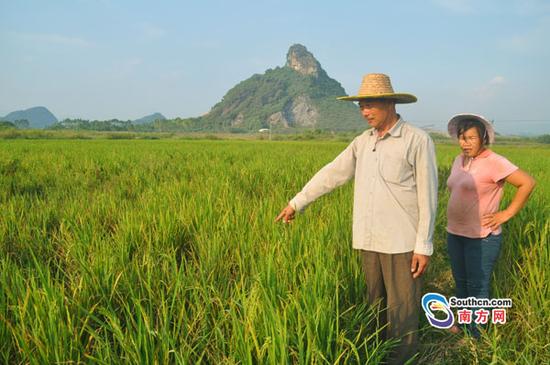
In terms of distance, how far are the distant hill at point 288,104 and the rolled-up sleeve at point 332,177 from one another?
138730 mm

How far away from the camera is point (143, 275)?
217 centimetres

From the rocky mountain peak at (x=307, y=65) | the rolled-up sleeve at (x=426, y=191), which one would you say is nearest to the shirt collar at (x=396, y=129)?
the rolled-up sleeve at (x=426, y=191)

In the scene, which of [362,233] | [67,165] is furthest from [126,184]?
[362,233]

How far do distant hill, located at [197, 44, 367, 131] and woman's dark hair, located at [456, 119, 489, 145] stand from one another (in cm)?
13841

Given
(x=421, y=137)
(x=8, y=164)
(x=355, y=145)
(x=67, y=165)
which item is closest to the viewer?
(x=421, y=137)

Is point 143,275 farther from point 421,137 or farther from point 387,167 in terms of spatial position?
point 421,137

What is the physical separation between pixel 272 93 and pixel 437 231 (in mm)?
180812

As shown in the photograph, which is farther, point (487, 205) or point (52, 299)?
point (487, 205)

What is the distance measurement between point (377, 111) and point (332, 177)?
52 cm

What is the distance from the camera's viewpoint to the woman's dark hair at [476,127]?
2273 mm

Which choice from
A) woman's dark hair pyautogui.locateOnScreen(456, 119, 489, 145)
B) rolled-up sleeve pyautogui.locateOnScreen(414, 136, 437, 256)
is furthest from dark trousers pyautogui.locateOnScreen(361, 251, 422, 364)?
woman's dark hair pyautogui.locateOnScreen(456, 119, 489, 145)

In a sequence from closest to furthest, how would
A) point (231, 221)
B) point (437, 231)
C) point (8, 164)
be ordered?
1. point (231, 221)
2. point (437, 231)
3. point (8, 164)

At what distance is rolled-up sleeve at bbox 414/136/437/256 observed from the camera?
71.5 inches

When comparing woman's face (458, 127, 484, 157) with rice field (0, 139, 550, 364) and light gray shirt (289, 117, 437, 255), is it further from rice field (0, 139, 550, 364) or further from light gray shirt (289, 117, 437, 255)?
rice field (0, 139, 550, 364)
